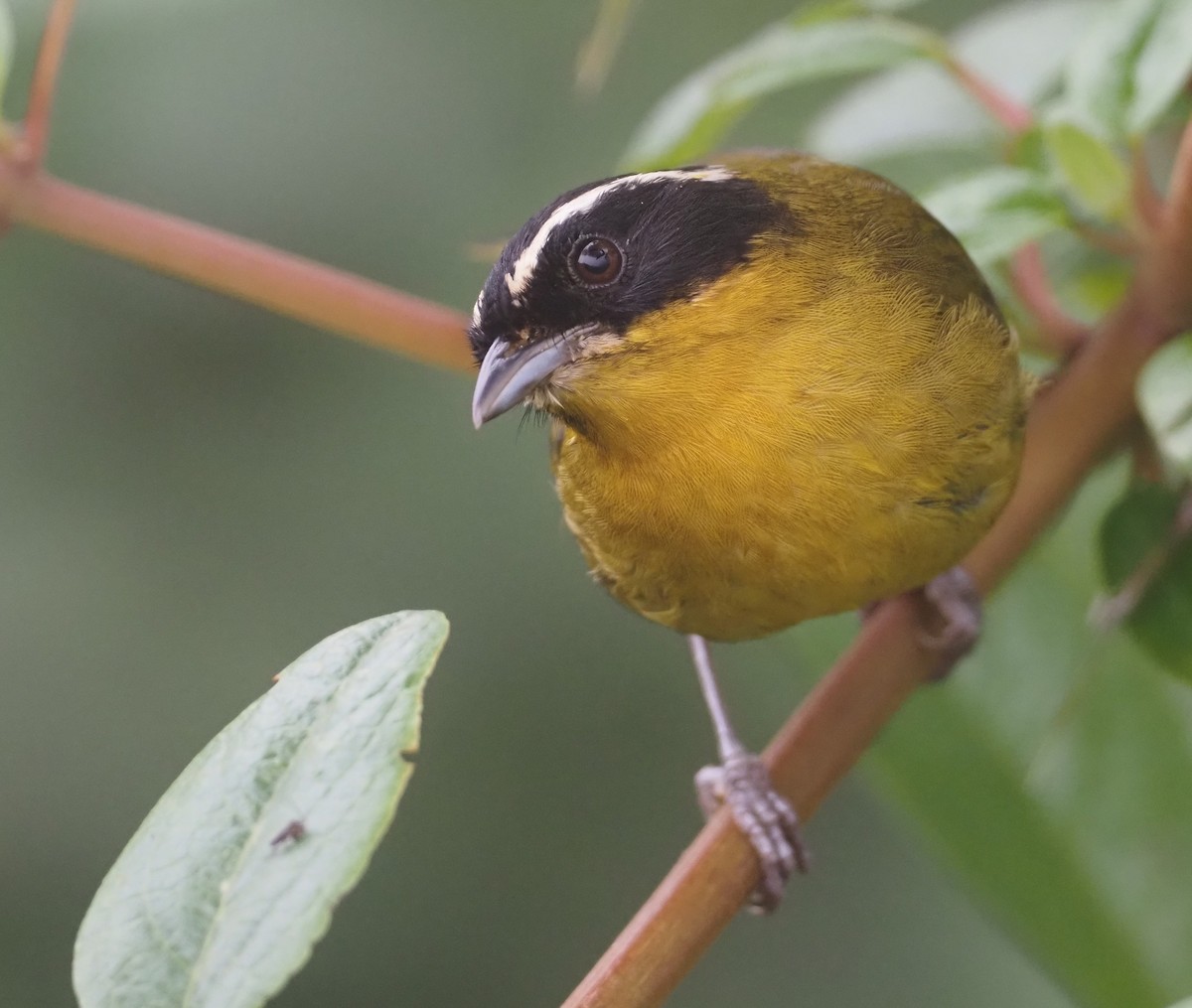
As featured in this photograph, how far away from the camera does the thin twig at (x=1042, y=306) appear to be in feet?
5.43

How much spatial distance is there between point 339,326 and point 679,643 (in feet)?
5.98

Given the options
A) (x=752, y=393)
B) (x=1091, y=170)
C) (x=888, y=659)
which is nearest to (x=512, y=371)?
(x=752, y=393)

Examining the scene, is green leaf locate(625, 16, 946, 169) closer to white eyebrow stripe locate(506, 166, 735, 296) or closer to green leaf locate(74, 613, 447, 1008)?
white eyebrow stripe locate(506, 166, 735, 296)

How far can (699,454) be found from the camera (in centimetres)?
150

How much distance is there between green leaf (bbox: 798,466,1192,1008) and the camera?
169 centimetres

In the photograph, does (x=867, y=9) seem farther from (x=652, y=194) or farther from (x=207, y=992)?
(x=207, y=992)

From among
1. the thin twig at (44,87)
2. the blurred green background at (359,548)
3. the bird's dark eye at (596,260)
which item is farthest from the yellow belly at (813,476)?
the blurred green background at (359,548)

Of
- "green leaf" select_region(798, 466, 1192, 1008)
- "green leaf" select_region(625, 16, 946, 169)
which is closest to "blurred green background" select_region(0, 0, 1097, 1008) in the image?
"green leaf" select_region(798, 466, 1192, 1008)

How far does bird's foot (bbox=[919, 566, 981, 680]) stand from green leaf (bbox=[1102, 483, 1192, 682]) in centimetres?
14

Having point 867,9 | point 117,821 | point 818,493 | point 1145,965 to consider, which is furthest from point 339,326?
point 117,821

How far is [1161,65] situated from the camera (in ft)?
4.61

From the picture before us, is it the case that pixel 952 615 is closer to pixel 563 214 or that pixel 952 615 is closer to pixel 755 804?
pixel 755 804

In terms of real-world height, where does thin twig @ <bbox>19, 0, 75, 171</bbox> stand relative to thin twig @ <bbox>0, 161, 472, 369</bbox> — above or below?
above

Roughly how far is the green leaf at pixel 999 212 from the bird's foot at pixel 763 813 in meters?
0.50
